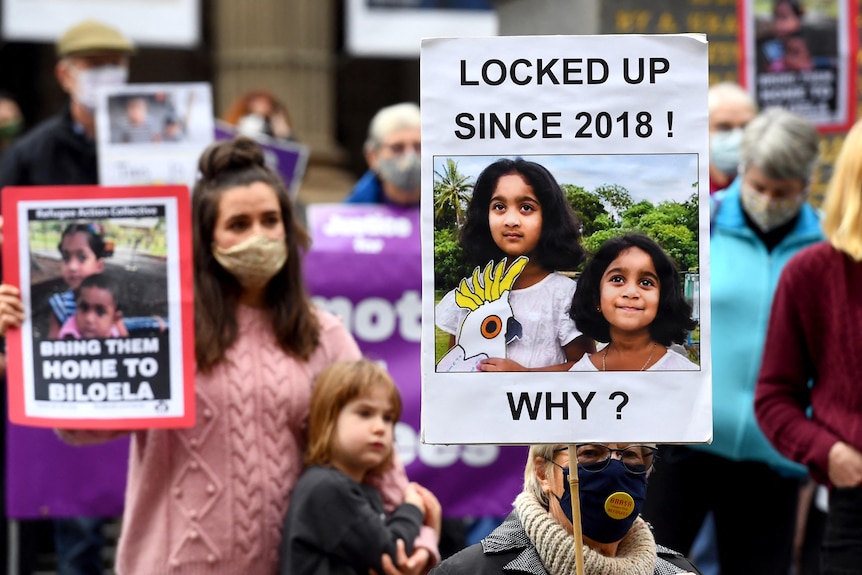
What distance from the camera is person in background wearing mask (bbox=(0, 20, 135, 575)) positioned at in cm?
696

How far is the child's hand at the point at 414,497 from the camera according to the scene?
16.3ft

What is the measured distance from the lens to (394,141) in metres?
7.87

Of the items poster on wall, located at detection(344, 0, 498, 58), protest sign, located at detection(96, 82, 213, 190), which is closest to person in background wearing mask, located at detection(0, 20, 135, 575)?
protest sign, located at detection(96, 82, 213, 190)

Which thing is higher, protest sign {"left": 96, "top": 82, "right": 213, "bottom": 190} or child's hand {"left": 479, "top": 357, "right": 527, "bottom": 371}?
protest sign {"left": 96, "top": 82, "right": 213, "bottom": 190}

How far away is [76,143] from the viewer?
7164 mm

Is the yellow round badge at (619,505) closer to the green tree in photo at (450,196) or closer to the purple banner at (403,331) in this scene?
the green tree in photo at (450,196)

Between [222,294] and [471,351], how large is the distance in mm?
1516

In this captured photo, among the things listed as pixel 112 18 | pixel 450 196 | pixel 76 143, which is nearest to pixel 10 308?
pixel 450 196

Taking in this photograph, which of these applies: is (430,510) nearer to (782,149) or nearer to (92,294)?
(92,294)

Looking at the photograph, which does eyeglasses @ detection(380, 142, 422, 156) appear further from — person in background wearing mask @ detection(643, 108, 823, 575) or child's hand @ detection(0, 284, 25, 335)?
child's hand @ detection(0, 284, 25, 335)

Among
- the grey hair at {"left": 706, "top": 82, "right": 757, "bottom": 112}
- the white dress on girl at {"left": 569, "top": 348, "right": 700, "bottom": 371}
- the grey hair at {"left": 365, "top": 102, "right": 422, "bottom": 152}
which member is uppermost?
the grey hair at {"left": 706, "top": 82, "right": 757, "bottom": 112}

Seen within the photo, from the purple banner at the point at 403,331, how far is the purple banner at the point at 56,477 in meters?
1.22

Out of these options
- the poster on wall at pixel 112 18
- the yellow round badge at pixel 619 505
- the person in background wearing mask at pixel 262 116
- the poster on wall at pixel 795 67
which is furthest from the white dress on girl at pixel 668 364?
the poster on wall at pixel 112 18

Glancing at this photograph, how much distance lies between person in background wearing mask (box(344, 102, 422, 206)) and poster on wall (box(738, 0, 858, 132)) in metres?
1.69
